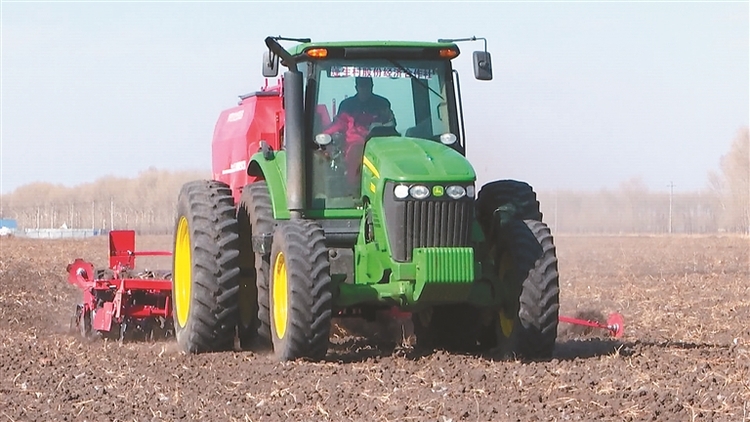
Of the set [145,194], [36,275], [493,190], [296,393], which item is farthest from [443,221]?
[145,194]

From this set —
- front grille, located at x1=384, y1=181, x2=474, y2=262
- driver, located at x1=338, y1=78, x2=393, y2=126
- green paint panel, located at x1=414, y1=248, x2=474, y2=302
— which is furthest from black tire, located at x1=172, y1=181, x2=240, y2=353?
green paint panel, located at x1=414, y1=248, x2=474, y2=302

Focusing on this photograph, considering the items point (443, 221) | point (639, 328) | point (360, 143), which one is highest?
point (360, 143)

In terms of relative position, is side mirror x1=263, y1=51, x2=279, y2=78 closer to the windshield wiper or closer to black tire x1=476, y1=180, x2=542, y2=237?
the windshield wiper

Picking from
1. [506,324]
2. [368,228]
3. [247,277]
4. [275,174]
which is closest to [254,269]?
[247,277]

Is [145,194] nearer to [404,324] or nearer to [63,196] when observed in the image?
[63,196]

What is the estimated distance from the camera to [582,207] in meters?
72.6

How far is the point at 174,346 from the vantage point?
11773mm

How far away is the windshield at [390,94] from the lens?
10.1 metres

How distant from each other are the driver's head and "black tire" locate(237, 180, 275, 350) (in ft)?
3.97

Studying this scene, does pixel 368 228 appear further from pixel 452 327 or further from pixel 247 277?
pixel 247 277

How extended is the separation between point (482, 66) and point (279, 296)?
2602 millimetres

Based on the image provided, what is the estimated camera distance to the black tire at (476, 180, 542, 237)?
9.91 meters

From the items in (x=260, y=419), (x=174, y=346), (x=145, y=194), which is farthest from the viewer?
(x=145, y=194)

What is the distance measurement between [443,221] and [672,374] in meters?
2.06
